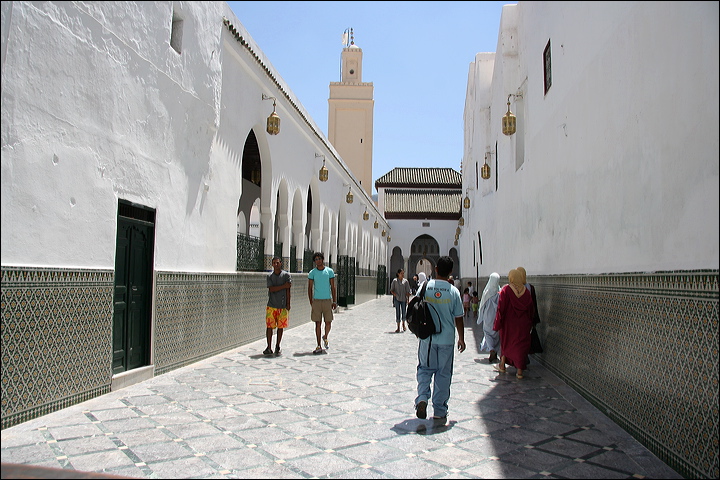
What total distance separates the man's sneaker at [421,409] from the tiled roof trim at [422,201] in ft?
102

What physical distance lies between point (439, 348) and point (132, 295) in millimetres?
2999

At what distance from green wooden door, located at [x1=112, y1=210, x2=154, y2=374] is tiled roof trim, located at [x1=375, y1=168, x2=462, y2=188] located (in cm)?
3308

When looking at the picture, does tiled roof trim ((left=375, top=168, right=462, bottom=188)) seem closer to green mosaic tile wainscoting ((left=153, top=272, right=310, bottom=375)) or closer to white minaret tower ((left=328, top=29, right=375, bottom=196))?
white minaret tower ((left=328, top=29, right=375, bottom=196))

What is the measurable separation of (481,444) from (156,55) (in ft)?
15.0

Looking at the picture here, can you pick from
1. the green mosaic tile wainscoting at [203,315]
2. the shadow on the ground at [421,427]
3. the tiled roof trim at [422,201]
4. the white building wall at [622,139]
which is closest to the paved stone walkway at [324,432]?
the shadow on the ground at [421,427]

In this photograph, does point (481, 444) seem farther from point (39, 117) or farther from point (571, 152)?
point (39, 117)

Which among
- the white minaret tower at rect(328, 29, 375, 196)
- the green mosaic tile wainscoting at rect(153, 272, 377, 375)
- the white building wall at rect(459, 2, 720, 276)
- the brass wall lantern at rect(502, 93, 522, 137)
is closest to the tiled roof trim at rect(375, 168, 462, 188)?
the white minaret tower at rect(328, 29, 375, 196)

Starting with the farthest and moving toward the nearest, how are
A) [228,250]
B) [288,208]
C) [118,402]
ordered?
[288,208], [228,250], [118,402]

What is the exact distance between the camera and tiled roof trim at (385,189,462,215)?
119ft

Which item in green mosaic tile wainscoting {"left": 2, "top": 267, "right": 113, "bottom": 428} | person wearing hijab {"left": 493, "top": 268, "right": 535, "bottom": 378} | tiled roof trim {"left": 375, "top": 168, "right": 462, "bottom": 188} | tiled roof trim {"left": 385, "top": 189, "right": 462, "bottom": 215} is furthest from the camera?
tiled roof trim {"left": 375, "top": 168, "right": 462, "bottom": 188}

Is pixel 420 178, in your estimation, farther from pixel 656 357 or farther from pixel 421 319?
pixel 656 357

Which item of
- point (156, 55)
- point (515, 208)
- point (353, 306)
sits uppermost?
point (156, 55)

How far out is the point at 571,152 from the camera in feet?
19.5

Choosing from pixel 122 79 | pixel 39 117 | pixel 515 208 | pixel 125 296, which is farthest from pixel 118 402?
pixel 515 208
